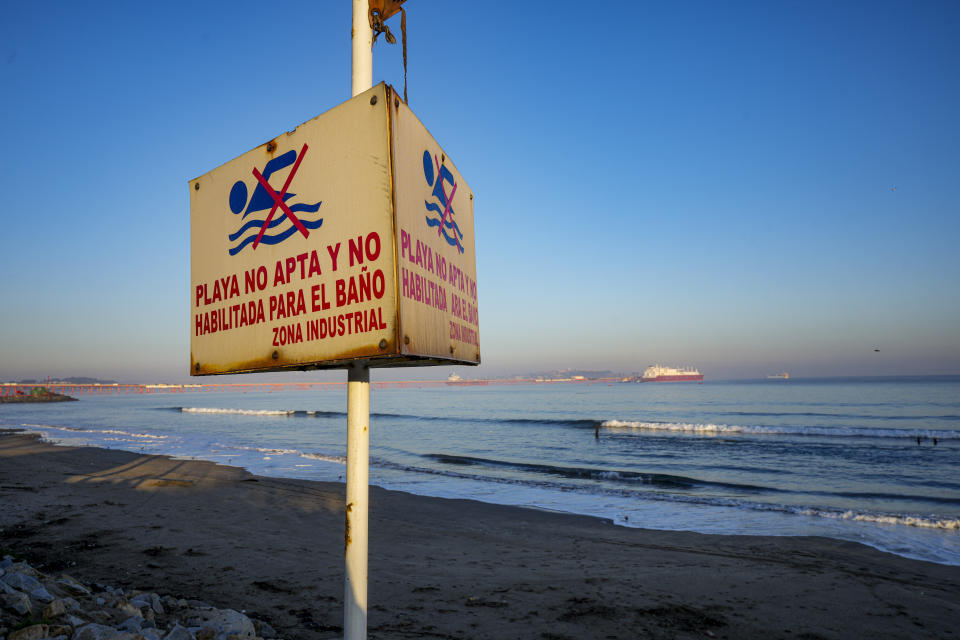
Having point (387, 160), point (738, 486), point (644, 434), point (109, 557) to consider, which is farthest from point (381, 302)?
point (644, 434)

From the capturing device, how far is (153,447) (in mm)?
25172

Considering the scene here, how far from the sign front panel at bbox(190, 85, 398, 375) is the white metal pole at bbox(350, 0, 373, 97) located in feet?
0.74

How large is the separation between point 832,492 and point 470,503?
36.0 ft

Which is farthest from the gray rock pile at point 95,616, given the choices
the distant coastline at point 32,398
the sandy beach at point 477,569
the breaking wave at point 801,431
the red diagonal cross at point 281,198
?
the distant coastline at point 32,398

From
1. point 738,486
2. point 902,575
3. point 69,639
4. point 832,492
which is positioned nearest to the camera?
point 69,639

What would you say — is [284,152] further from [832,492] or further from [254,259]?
[832,492]

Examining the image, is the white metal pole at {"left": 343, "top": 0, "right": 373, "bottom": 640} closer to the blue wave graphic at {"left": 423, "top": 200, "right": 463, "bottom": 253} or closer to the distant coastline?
the blue wave graphic at {"left": 423, "top": 200, "right": 463, "bottom": 253}

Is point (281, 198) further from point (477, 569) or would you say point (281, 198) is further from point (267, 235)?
point (477, 569)

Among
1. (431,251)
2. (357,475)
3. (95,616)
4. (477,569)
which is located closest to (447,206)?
(431,251)

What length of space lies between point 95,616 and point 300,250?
3.58 meters

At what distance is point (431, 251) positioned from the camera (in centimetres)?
174

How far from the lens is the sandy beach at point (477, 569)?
5555 mm

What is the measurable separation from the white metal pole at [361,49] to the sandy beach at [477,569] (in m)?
4.79

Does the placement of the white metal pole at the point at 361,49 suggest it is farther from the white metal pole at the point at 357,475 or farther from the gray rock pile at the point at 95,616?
the gray rock pile at the point at 95,616
